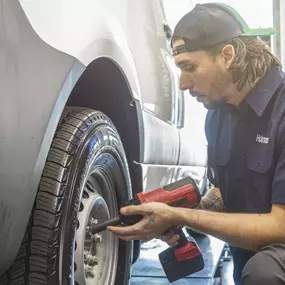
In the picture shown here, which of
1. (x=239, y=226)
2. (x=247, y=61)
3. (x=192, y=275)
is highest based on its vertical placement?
(x=247, y=61)

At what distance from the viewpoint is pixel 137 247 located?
2.02m

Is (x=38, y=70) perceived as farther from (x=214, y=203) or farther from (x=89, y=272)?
(x=214, y=203)

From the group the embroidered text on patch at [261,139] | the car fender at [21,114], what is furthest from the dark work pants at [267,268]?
the car fender at [21,114]

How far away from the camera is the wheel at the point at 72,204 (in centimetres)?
119

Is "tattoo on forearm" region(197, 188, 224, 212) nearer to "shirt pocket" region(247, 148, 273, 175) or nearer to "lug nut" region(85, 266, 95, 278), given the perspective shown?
"shirt pocket" region(247, 148, 273, 175)

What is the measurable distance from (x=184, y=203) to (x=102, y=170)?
296mm

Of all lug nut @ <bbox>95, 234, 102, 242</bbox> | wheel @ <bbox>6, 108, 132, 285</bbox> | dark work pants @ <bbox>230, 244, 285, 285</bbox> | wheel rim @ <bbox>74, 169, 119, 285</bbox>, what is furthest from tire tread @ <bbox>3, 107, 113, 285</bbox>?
dark work pants @ <bbox>230, 244, 285, 285</bbox>

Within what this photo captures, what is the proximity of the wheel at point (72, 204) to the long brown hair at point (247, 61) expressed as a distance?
47 cm

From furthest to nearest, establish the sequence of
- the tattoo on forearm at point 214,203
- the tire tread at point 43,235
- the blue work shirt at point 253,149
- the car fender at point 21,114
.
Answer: the tattoo on forearm at point 214,203
the blue work shirt at point 253,149
the tire tread at point 43,235
the car fender at point 21,114

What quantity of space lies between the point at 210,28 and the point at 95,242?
833 mm

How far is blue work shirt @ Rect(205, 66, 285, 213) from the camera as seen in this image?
164 centimetres

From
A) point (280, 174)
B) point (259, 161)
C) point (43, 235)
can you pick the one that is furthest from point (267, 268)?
point (43, 235)

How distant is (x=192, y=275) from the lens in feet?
8.26

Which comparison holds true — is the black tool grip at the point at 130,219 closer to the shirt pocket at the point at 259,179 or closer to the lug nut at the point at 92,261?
the lug nut at the point at 92,261
